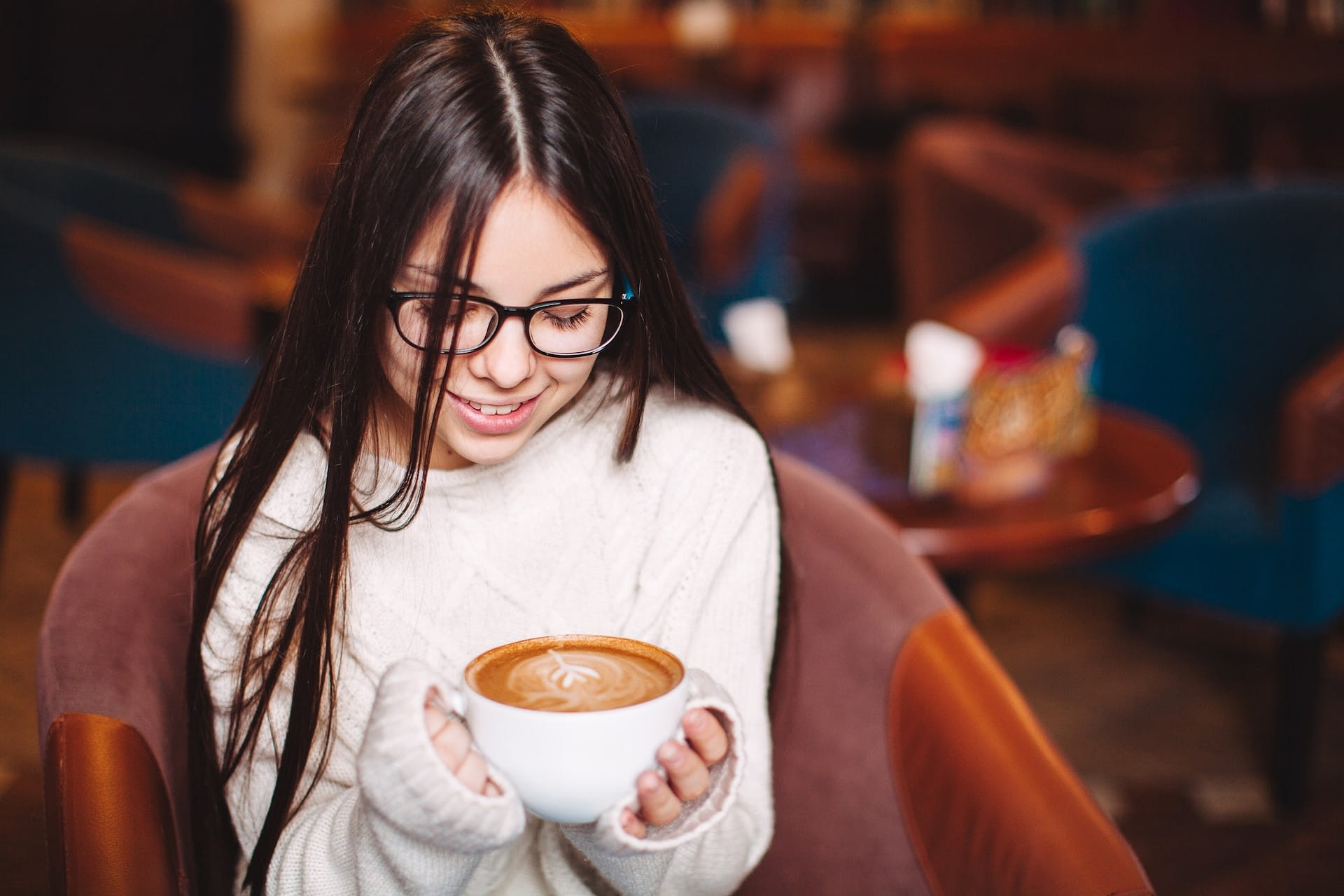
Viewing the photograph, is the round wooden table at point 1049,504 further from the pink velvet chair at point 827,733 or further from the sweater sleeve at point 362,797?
the sweater sleeve at point 362,797

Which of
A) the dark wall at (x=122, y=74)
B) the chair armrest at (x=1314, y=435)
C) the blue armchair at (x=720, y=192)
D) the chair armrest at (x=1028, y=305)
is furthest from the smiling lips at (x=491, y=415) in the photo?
the dark wall at (x=122, y=74)

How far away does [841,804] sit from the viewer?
3.86 feet

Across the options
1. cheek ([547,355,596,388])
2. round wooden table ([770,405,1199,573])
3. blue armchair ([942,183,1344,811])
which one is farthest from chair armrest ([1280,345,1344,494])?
cheek ([547,355,596,388])

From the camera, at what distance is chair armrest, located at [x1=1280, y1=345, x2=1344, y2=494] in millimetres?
2018

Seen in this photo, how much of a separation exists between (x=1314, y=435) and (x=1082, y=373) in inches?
17.0

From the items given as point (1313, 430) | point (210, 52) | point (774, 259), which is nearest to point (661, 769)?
point (1313, 430)

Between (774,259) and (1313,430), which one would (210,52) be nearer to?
(774,259)

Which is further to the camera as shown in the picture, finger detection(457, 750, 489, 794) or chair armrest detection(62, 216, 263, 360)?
chair armrest detection(62, 216, 263, 360)

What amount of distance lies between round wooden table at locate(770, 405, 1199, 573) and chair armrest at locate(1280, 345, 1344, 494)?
0.57 ft

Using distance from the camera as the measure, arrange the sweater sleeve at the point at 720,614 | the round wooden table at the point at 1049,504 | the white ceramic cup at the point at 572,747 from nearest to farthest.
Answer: the white ceramic cup at the point at 572,747
the sweater sleeve at the point at 720,614
the round wooden table at the point at 1049,504

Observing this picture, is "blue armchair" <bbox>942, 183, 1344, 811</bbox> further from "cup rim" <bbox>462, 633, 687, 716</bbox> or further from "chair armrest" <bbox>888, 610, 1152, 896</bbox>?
"cup rim" <bbox>462, 633, 687, 716</bbox>

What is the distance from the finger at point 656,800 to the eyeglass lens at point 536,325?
31 centimetres

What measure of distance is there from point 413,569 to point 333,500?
0.11 meters

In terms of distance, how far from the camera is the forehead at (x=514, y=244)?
901 millimetres
